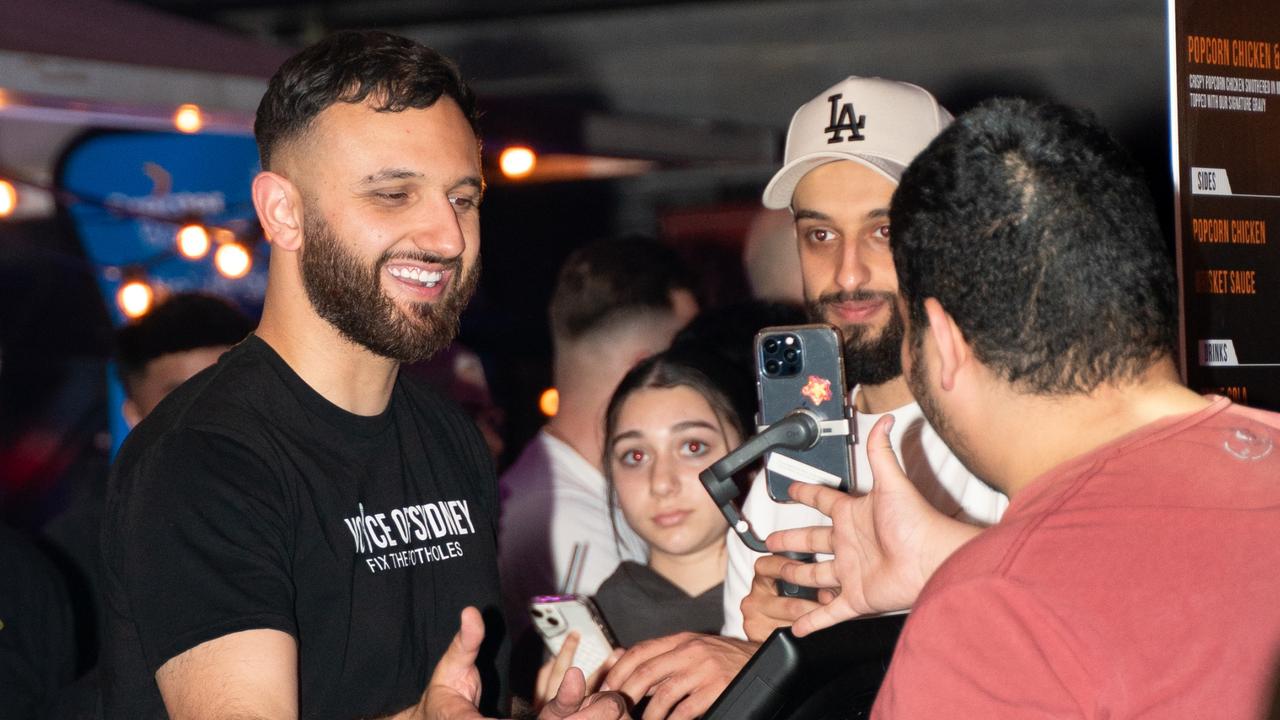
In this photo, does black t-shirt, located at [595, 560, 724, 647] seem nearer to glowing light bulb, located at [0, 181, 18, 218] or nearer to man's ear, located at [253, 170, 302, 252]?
man's ear, located at [253, 170, 302, 252]

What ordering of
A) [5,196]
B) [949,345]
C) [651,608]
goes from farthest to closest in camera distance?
[5,196]
[651,608]
[949,345]

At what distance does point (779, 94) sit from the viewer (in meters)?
8.33

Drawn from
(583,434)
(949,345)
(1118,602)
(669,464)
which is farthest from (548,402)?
(1118,602)

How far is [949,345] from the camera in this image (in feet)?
4.86

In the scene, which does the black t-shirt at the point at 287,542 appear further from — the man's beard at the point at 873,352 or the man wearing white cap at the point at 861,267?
the man's beard at the point at 873,352

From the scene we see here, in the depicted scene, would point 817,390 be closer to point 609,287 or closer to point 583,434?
point 583,434

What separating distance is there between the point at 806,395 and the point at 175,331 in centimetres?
282

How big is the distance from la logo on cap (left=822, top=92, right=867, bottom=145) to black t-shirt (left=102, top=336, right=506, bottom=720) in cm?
101

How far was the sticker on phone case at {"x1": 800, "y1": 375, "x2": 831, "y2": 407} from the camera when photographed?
1.91 m

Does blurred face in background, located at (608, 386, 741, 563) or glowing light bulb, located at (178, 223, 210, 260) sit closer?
blurred face in background, located at (608, 386, 741, 563)

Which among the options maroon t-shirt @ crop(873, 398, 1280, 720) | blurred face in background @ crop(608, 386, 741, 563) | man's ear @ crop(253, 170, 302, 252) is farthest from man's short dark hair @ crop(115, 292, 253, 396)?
maroon t-shirt @ crop(873, 398, 1280, 720)

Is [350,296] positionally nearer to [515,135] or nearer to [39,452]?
[515,135]

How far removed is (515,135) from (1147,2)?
189 inches

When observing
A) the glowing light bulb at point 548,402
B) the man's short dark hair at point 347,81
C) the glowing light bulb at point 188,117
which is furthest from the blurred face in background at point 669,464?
the glowing light bulb at point 548,402
